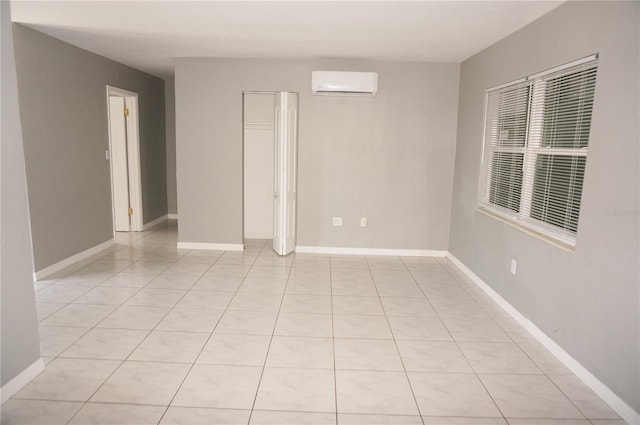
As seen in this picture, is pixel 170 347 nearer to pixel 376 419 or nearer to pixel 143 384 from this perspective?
pixel 143 384

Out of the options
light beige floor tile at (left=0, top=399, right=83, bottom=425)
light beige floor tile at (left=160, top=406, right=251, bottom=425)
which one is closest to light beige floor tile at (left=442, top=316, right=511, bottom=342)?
light beige floor tile at (left=160, top=406, right=251, bottom=425)

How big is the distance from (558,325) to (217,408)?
222cm

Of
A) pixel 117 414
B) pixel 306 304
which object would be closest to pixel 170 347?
pixel 117 414

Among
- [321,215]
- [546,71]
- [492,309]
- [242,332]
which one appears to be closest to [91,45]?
[321,215]

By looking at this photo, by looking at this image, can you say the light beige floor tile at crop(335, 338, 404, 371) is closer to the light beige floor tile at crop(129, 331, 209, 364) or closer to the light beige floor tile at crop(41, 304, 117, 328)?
the light beige floor tile at crop(129, 331, 209, 364)

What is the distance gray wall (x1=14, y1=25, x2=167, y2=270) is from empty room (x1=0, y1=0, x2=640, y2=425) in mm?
27

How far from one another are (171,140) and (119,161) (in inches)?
49.7

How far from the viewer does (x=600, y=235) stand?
Answer: 2.46 metres

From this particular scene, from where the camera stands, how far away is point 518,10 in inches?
120

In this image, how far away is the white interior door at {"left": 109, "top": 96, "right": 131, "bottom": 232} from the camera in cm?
605

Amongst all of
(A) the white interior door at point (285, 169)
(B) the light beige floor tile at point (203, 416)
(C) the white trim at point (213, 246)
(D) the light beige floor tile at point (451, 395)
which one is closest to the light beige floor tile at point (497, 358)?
(D) the light beige floor tile at point (451, 395)

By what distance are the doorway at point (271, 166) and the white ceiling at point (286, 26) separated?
745 mm

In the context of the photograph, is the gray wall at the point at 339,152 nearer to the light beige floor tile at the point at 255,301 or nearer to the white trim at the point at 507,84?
the white trim at the point at 507,84

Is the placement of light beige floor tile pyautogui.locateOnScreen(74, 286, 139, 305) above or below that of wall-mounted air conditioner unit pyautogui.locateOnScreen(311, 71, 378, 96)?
below
